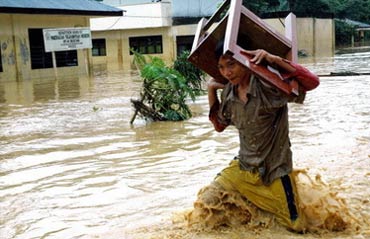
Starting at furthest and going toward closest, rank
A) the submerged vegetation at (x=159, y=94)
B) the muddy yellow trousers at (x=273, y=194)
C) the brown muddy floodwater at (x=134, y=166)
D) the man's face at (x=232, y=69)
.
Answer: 1. the submerged vegetation at (x=159, y=94)
2. the brown muddy floodwater at (x=134, y=166)
3. the muddy yellow trousers at (x=273, y=194)
4. the man's face at (x=232, y=69)

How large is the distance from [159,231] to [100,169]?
8.32 ft

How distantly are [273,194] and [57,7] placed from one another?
2133 centimetres

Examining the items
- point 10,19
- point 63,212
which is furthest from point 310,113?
point 10,19

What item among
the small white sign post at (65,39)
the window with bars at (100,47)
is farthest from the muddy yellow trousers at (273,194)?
the window with bars at (100,47)

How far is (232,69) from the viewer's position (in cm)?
366

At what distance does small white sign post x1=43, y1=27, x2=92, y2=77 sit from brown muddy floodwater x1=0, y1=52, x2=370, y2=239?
10.8 meters

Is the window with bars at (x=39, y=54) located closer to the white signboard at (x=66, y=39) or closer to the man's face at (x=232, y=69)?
the white signboard at (x=66, y=39)

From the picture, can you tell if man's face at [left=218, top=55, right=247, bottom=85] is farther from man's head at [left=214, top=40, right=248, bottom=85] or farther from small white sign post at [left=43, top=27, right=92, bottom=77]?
small white sign post at [left=43, top=27, right=92, bottom=77]

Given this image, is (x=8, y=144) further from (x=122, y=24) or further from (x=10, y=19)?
(x=122, y=24)

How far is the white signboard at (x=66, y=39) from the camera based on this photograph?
2293cm

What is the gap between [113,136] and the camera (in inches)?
349

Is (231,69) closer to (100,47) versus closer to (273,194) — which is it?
(273,194)

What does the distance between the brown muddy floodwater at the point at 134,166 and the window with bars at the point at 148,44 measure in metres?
27.1

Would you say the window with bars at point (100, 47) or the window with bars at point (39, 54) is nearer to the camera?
the window with bars at point (39, 54)
